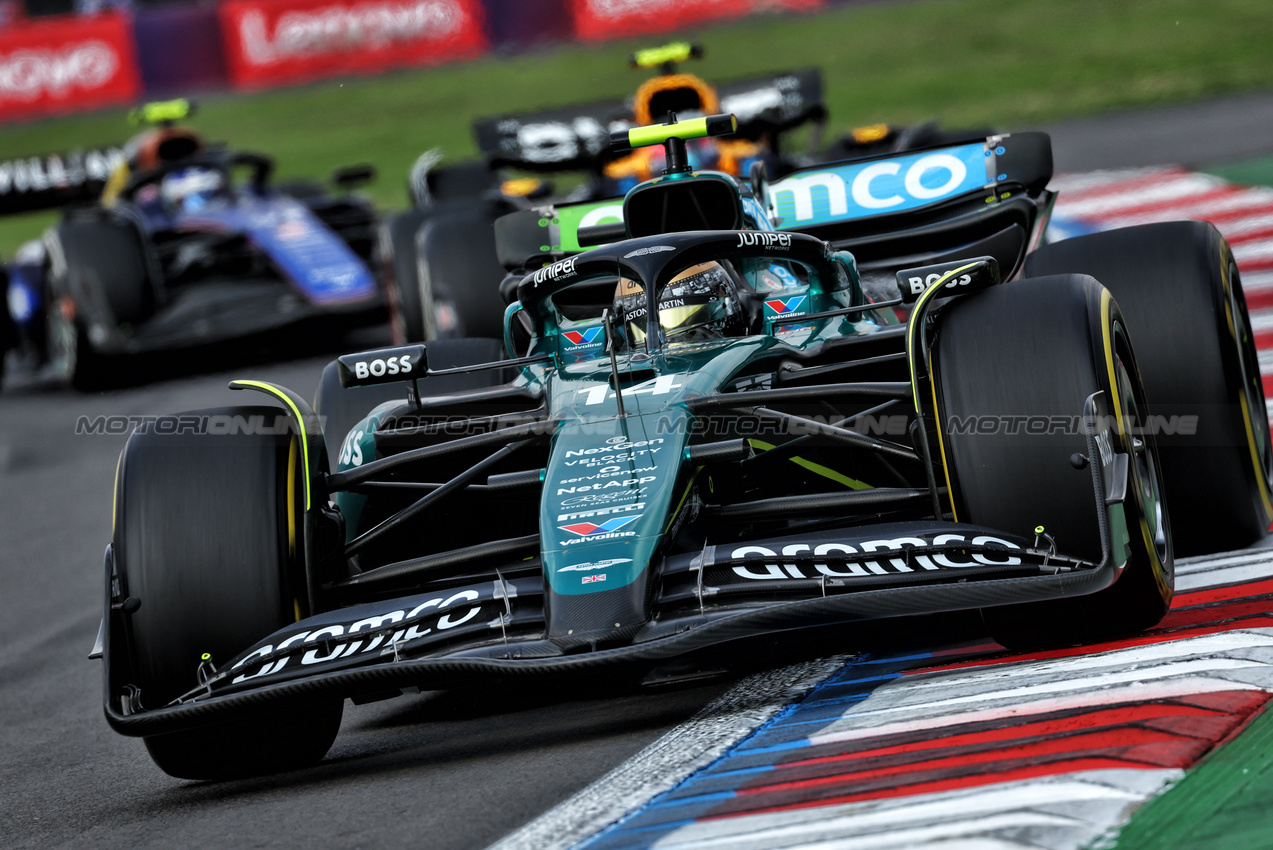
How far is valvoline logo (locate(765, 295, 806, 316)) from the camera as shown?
6.34 metres

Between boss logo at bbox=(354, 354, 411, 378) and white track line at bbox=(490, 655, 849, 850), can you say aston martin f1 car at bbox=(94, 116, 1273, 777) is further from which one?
white track line at bbox=(490, 655, 849, 850)

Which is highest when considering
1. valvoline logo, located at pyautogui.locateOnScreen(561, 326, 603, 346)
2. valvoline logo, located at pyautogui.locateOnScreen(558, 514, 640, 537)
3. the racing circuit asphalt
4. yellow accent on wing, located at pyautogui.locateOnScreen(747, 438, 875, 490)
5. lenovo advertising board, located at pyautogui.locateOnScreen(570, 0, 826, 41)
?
lenovo advertising board, located at pyautogui.locateOnScreen(570, 0, 826, 41)

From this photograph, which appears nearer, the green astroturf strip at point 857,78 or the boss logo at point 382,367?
the boss logo at point 382,367

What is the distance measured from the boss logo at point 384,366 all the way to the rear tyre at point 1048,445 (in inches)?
68.7

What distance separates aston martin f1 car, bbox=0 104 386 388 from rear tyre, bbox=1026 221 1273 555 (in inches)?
323

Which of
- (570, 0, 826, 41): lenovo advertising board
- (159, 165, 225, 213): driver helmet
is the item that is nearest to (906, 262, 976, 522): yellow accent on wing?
(159, 165, 225, 213): driver helmet

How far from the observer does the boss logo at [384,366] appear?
5551 mm

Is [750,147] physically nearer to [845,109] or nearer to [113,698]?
[113,698]

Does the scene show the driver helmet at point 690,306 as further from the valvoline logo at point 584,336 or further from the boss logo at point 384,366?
the boss logo at point 384,366

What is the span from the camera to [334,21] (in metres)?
28.0

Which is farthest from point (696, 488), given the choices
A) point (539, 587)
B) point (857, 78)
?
A: point (857, 78)

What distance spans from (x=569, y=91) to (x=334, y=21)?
4.06m

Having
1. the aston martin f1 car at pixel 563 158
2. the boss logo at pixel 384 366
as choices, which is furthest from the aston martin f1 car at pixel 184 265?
the boss logo at pixel 384 366

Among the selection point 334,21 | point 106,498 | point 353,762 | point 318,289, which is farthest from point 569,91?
point 353,762
